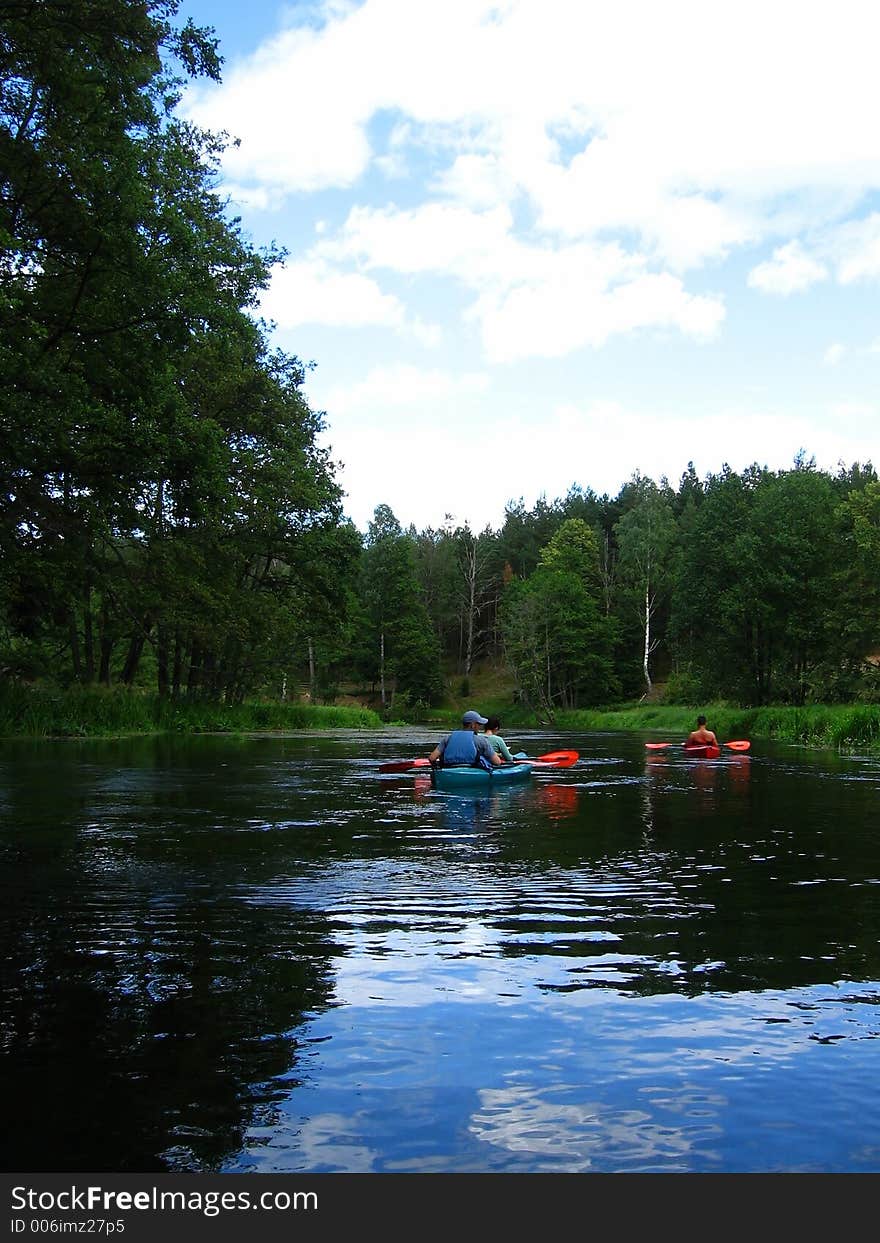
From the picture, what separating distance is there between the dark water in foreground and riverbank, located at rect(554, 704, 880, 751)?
17.6 m

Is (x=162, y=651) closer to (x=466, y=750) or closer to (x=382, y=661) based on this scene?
(x=466, y=750)

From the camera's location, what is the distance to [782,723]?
35781mm

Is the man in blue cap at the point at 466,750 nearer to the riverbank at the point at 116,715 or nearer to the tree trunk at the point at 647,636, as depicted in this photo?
the riverbank at the point at 116,715

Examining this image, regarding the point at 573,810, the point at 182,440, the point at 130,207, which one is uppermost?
the point at 130,207

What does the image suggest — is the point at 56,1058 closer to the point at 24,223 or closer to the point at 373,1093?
the point at 373,1093

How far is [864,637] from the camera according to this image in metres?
50.6

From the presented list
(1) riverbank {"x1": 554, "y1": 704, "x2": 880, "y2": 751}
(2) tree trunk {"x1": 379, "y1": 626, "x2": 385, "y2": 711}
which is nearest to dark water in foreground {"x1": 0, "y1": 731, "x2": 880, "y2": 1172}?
(1) riverbank {"x1": 554, "y1": 704, "x2": 880, "y2": 751}

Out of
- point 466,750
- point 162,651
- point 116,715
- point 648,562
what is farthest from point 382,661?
point 466,750

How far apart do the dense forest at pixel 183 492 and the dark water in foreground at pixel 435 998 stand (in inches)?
424

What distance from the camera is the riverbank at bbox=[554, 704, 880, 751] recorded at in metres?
27.7

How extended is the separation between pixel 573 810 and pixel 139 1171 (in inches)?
424

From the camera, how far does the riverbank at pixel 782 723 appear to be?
90.9 feet
